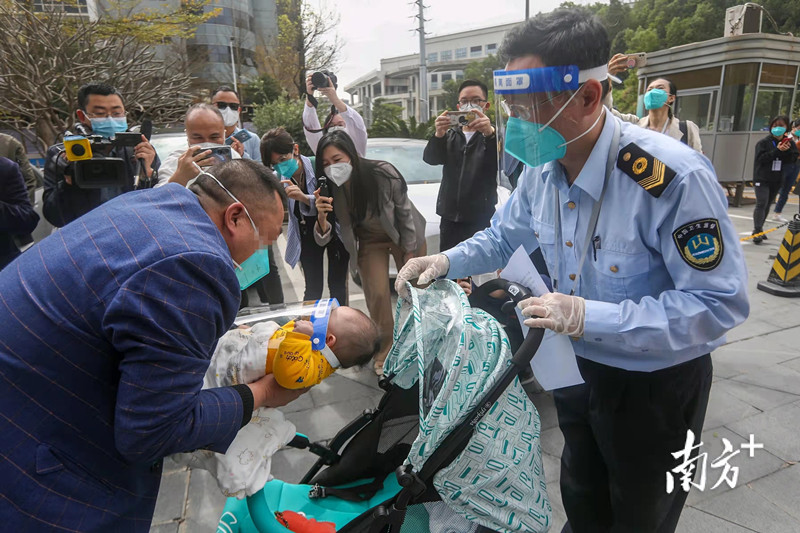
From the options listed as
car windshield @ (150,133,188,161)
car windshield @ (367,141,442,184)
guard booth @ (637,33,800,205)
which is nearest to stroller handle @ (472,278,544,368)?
car windshield @ (367,141,442,184)

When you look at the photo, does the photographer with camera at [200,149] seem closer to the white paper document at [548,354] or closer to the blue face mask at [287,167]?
the blue face mask at [287,167]

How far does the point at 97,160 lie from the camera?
115 inches

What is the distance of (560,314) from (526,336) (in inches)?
5.5

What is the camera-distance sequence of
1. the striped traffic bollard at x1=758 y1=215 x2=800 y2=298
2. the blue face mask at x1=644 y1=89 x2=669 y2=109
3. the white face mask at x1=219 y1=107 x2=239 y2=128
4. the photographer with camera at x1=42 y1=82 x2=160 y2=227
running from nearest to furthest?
the photographer with camera at x1=42 y1=82 x2=160 y2=227
the white face mask at x1=219 y1=107 x2=239 y2=128
the blue face mask at x1=644 y1=89 x2=669 y2=109
the striped traffic bollard at x1=758 y1=215 x2=800 y2=298

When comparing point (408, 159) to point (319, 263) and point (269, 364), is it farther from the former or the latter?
point (269, 364)

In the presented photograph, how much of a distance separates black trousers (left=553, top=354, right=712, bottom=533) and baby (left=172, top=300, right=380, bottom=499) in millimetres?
824

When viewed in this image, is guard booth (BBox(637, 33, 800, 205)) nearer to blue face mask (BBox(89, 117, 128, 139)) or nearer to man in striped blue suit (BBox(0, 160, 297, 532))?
blue face mask (BBox(89, 117, 128, 139))

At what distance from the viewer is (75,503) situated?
113cm

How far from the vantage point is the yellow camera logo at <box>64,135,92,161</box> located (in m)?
2.84

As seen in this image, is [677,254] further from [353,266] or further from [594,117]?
[353,266]

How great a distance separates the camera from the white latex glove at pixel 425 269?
1.74 metres

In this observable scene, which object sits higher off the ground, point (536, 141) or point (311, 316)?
point (536, 141)

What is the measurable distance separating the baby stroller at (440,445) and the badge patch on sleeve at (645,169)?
1.46 ft

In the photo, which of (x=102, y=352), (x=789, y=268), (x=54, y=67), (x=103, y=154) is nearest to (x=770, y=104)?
(x=789, y=268)
